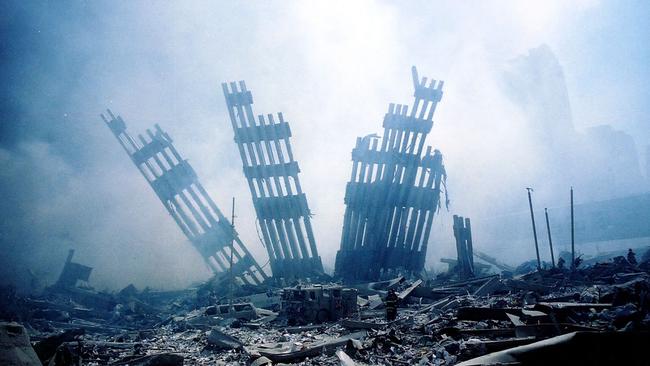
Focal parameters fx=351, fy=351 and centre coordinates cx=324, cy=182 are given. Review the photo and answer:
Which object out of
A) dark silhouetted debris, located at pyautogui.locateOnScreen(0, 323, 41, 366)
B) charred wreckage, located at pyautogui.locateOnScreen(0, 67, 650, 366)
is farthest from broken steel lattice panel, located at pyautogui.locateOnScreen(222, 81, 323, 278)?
dark silhouetted debris, located at pyautogui.locateOnScreen(0, 323, 41, 366)

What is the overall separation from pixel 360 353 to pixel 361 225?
26.2 feet

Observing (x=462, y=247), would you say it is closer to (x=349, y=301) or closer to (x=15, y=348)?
(x=349, y=301)

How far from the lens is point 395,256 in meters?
12.7

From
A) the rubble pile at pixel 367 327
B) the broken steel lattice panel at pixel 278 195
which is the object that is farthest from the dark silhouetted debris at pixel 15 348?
the broken steel lattice panel at pixel 278 195

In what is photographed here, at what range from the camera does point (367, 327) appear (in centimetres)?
621

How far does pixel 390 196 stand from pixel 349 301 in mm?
5354

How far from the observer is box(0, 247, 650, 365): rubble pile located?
3488 mm

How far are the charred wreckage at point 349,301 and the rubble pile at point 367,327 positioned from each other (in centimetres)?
2

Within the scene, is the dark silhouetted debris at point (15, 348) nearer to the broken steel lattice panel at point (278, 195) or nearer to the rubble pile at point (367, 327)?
the rubble pile at point (367, 327)

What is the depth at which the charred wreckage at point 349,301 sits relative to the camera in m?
4.05

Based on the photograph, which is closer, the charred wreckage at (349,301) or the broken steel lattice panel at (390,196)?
the charred wreckage at (349,301)

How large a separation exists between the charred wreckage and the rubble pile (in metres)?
0.02

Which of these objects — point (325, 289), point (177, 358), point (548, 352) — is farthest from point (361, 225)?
point (548, 352)

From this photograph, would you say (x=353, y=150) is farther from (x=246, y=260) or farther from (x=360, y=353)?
(x=360, y=353)
